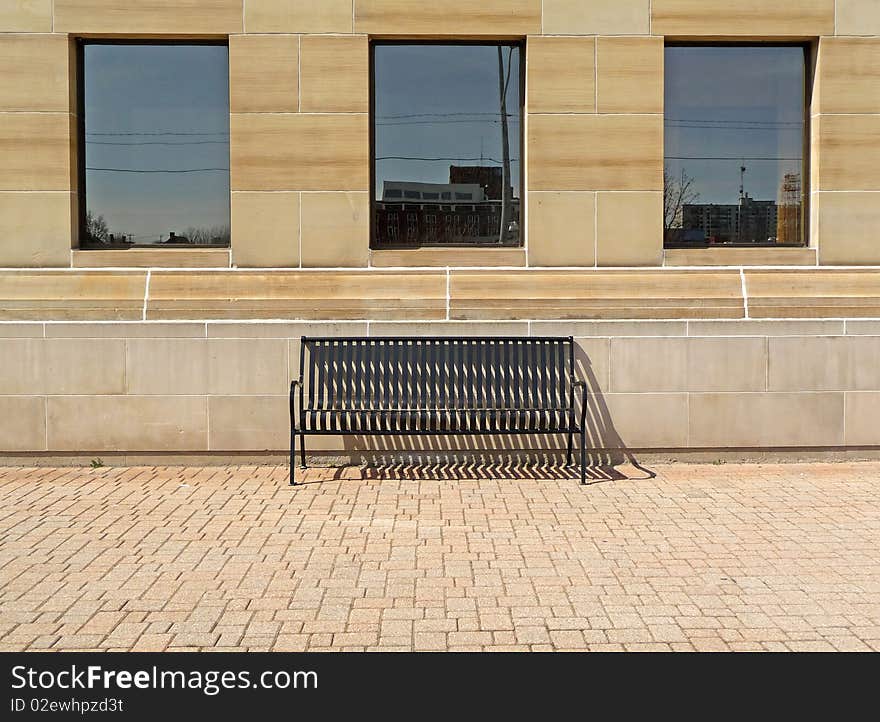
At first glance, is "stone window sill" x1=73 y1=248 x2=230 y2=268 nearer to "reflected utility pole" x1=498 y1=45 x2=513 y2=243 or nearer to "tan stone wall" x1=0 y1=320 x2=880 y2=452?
"tan stone wall" x1=0 y1=320 x2=880 y2=452

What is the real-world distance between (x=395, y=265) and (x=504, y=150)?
5.22 feet

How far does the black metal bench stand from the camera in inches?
342

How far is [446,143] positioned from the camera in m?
9.59

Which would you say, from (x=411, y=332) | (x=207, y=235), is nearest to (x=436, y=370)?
(x=411, y=332)

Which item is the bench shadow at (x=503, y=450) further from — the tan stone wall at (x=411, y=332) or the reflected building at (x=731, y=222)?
the reflected building at (x=731, y=222)

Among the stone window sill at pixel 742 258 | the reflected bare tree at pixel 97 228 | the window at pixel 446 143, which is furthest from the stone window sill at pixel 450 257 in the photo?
the reflected bare tree at pixel 97 228

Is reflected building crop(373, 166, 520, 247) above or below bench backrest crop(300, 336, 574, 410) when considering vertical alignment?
above

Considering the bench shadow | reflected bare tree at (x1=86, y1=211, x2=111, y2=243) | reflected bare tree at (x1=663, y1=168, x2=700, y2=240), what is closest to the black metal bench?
the bench shadow

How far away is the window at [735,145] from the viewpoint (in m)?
9.58

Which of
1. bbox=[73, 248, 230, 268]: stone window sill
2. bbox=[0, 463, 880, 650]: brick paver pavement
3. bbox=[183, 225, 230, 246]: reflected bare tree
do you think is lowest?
bbox=[0, 463, 880, 650]: brick paver pavement

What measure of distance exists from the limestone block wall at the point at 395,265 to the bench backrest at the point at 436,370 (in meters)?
0.28

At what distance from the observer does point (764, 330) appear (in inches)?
358

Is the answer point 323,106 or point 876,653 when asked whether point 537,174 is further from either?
point 876,653

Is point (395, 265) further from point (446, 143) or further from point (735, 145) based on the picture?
point (735, 145)
